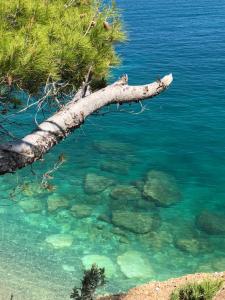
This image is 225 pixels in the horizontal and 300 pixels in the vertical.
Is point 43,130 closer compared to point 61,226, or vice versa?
point 43,130

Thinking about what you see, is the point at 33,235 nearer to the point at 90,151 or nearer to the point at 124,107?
the point at 90,151

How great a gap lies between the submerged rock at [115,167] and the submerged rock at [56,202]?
406cm

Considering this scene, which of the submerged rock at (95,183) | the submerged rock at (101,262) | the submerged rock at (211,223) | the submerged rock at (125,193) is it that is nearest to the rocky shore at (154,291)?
the submerged rock at (101,262)

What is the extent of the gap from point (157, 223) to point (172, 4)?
61.9 meters

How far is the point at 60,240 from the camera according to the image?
20188mm

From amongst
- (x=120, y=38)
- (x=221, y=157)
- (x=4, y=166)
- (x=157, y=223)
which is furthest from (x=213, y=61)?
(x=4, y=166)

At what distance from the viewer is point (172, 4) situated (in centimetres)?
7638

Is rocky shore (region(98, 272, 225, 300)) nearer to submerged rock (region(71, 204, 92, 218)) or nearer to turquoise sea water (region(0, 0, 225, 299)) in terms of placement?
turquoise sea water (region(0, 0, 225, 299))

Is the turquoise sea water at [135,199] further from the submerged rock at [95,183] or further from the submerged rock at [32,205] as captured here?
the submerged rock at [95,183]

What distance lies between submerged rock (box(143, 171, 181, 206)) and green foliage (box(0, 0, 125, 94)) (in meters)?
15.0

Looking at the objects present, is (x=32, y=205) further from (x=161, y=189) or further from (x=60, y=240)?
(x=161, y=189)

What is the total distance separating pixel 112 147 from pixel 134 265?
486 inches

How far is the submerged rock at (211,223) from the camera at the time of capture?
21.4 meters

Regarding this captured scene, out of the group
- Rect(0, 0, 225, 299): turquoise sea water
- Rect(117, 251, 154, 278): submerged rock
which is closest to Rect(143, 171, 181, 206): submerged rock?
Rect(0, 0, 225, 299): turquoise sea water
